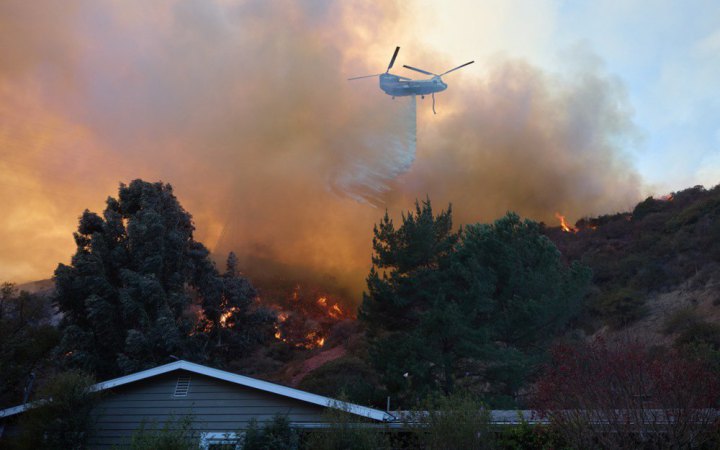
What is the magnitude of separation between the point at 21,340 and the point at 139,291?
10365mm

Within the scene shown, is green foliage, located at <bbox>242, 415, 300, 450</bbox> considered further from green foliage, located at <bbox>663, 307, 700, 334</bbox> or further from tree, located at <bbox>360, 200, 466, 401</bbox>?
green foliage, located at <bbox>663, 307, 700, 334</bbox>

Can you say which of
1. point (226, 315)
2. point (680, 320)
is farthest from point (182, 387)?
point (680, 320)

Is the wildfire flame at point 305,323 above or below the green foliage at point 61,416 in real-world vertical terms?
above

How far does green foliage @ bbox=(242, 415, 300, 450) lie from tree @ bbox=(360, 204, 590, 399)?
12.1m

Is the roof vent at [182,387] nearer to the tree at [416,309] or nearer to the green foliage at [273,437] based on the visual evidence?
the green foliage at [273,437]

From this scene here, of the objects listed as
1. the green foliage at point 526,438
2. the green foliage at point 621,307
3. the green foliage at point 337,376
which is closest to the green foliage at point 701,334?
the green foliage at point 621,307

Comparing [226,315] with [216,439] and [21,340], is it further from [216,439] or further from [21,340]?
[216,439]

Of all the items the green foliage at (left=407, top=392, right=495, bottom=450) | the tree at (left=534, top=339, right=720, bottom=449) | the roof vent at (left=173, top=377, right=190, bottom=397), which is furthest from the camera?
the roof vent at (left=173, top=377, right=190, bottom=397)

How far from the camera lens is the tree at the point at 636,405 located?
40.1ft

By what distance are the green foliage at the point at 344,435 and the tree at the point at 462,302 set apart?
1273cm

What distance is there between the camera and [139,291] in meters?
33.4

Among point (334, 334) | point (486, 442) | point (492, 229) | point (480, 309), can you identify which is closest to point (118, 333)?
point (480, 309)

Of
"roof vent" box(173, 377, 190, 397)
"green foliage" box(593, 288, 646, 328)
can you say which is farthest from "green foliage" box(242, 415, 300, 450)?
"green foliage" box(593, 288, 646, 328)

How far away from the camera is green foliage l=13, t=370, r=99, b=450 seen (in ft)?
56.3
